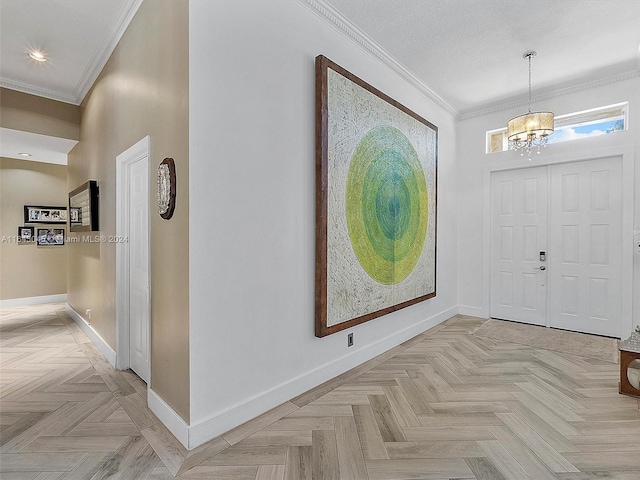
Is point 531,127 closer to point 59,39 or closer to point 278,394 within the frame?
point 278,394

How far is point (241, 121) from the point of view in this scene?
2172 mm

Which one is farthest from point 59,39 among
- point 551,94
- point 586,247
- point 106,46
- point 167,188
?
point 586,247

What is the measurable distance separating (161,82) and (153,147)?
44 cm

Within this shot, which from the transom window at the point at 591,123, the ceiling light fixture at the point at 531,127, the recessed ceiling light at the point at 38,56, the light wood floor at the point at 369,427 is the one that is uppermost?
the recessed ceiling light at the point at 38,56

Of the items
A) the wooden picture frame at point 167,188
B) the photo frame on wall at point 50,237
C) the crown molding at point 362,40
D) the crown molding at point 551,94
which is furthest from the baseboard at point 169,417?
the photo frame on wall at point 50,237

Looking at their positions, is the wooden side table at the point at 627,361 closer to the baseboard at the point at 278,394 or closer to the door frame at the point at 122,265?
the baseboard at the point at 278,394

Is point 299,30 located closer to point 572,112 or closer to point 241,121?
point 241,121

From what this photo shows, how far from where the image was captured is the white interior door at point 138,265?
9.18 ft

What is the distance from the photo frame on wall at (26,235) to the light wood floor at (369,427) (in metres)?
3.73

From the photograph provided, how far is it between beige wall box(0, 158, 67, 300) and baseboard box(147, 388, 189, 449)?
5.40m

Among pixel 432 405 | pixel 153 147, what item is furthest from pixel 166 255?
pixel 432 405

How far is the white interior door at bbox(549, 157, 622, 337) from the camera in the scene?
3.91 metres

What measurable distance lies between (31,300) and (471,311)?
759 cm

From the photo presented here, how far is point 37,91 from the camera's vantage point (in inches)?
165
